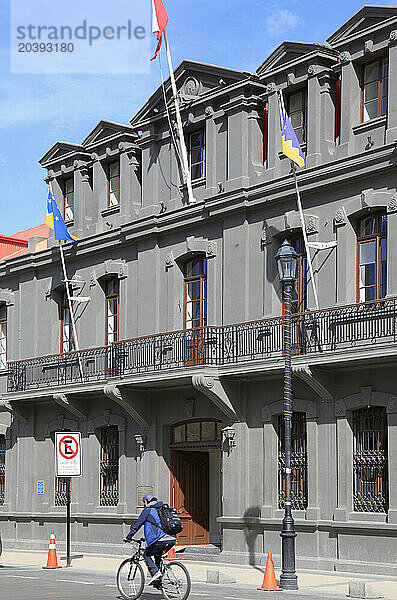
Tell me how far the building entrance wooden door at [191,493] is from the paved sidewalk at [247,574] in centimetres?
202

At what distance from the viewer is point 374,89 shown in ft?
80.4

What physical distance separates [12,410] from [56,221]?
6.46m

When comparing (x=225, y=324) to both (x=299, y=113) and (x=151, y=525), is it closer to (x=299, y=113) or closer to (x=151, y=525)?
(x=299, y=113)

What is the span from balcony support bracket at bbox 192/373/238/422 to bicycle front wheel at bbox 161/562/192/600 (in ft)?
29.1

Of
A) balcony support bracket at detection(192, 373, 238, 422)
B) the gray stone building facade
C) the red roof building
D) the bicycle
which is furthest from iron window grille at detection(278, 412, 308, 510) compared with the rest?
the red roof building

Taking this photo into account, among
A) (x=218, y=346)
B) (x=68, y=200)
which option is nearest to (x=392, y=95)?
(x=218, y=346)

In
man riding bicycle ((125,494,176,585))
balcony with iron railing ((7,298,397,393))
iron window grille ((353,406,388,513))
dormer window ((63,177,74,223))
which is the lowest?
man riding bicycle ((125,494,176,585))

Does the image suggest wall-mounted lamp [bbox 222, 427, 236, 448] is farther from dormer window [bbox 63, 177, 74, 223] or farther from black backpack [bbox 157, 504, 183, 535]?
dormer window [bbox 63, 177, 74, 223]

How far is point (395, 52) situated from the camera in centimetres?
2369

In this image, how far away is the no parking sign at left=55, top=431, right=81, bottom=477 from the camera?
2464 centimetres

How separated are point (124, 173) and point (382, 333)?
38.3 ft

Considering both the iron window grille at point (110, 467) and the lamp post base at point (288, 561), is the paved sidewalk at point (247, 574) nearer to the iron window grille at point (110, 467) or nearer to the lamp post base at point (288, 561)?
the lamp post base at point (288, 561)

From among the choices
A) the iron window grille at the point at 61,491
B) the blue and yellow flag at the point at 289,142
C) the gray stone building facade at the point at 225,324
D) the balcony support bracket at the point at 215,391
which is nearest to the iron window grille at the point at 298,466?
the gray stone building facade at the point at 225,324

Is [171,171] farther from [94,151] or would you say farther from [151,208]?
[94,151]
